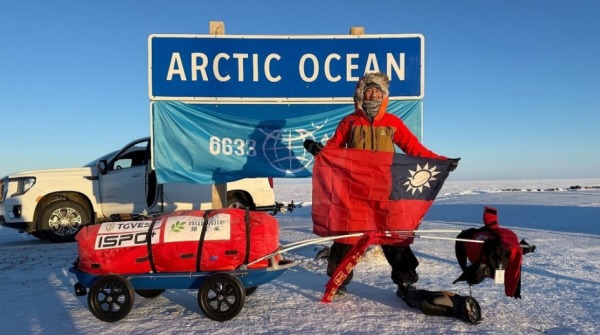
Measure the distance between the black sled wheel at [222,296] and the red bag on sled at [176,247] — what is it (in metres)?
0.12

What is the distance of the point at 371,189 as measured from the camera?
415 cm

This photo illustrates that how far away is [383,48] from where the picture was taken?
21.4 ft

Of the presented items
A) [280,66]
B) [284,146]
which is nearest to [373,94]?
[284,146]

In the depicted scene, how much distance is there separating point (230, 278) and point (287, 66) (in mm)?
3998

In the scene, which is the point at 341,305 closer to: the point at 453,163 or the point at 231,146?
the point at 453,163

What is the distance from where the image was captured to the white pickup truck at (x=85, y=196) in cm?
872

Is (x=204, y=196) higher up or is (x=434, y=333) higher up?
(x=204, y=196)

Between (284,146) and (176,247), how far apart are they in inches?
130

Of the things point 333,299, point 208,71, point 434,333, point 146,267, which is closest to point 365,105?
point 333,299

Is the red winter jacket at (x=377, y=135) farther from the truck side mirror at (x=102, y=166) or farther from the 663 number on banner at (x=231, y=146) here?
the truck side mirror at (x=102, y=166)

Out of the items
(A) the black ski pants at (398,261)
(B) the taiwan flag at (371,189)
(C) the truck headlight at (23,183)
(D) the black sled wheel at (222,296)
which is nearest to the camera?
(D) the black sled wheel at (222,296)

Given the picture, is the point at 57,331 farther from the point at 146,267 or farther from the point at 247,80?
the point at 247,80

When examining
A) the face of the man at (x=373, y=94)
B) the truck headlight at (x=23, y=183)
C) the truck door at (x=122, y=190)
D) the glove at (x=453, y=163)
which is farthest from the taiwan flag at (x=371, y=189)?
the truck headlight at (x=23, y=183)

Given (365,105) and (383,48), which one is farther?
(383,48)
